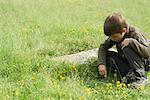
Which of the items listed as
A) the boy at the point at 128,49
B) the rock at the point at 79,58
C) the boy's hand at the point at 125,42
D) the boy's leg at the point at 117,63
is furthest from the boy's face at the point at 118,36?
the rock at the point at 79,58

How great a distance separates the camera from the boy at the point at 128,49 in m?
4.80

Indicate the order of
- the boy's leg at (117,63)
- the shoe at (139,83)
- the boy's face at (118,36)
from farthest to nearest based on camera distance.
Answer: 1. the boy's leg at (117,63)
2. the boy's face at (118,36)
3. the shoe at (139,83)

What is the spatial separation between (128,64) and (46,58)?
125cm

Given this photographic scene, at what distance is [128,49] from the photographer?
486 centimetres

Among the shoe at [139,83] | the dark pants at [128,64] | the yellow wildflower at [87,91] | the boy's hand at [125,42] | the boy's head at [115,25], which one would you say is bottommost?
the shoe at [139,83]

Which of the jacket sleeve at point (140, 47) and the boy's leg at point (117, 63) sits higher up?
the jacket sleeve at point (140, 47)

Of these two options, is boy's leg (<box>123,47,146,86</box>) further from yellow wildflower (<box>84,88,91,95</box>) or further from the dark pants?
yellow wildflower (<box>84,88,91,95</box>)

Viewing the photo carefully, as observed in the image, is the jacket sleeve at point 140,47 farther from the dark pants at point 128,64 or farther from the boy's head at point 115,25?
the boy's head at point 115,25

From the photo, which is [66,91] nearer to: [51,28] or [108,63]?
[108,63]

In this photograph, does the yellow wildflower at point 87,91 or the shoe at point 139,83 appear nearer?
the yellow wildflower at point 87,91

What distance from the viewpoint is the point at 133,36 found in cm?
495

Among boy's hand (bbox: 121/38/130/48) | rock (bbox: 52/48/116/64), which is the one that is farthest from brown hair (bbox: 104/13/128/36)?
rock (bbox: 52/48/116/64)

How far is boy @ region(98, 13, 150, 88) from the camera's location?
480 cm

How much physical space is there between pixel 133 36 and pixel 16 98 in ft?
5.78
